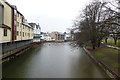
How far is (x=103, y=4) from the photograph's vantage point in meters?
19.2

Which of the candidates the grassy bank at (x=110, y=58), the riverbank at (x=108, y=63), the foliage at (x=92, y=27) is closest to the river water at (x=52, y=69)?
the riverbank at (x=108, y=63)

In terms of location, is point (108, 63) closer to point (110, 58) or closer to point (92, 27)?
point (110, 58)

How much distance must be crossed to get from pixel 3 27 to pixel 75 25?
1733 centimetres

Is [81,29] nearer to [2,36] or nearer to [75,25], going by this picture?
[75,25]

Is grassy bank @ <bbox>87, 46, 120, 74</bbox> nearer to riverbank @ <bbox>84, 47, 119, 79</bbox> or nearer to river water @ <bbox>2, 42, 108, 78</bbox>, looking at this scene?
riverbank @ <bbox>84, 47, 119, 79</bbox>

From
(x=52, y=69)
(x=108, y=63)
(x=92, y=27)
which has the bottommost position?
(x=52, y=69)

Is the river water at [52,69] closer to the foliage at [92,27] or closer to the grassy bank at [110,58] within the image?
the grassy bank at [110,58]

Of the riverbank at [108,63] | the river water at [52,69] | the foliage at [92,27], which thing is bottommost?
the river water at [52,69]

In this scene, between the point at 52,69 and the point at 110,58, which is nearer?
the point at 52,69

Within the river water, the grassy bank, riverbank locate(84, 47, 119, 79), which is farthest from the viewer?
the grassy bank

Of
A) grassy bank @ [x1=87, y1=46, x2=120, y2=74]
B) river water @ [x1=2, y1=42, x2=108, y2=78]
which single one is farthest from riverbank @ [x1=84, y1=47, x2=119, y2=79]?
river water @ [x1=2, y1=42, x2=108, y2=78]

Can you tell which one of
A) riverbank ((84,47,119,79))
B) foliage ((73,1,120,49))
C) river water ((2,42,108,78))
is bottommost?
river water ((2,42,108,78))

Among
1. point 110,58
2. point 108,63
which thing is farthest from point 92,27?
point 108,63

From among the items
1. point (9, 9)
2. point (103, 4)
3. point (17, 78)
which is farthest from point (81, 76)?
point (9, 9)
